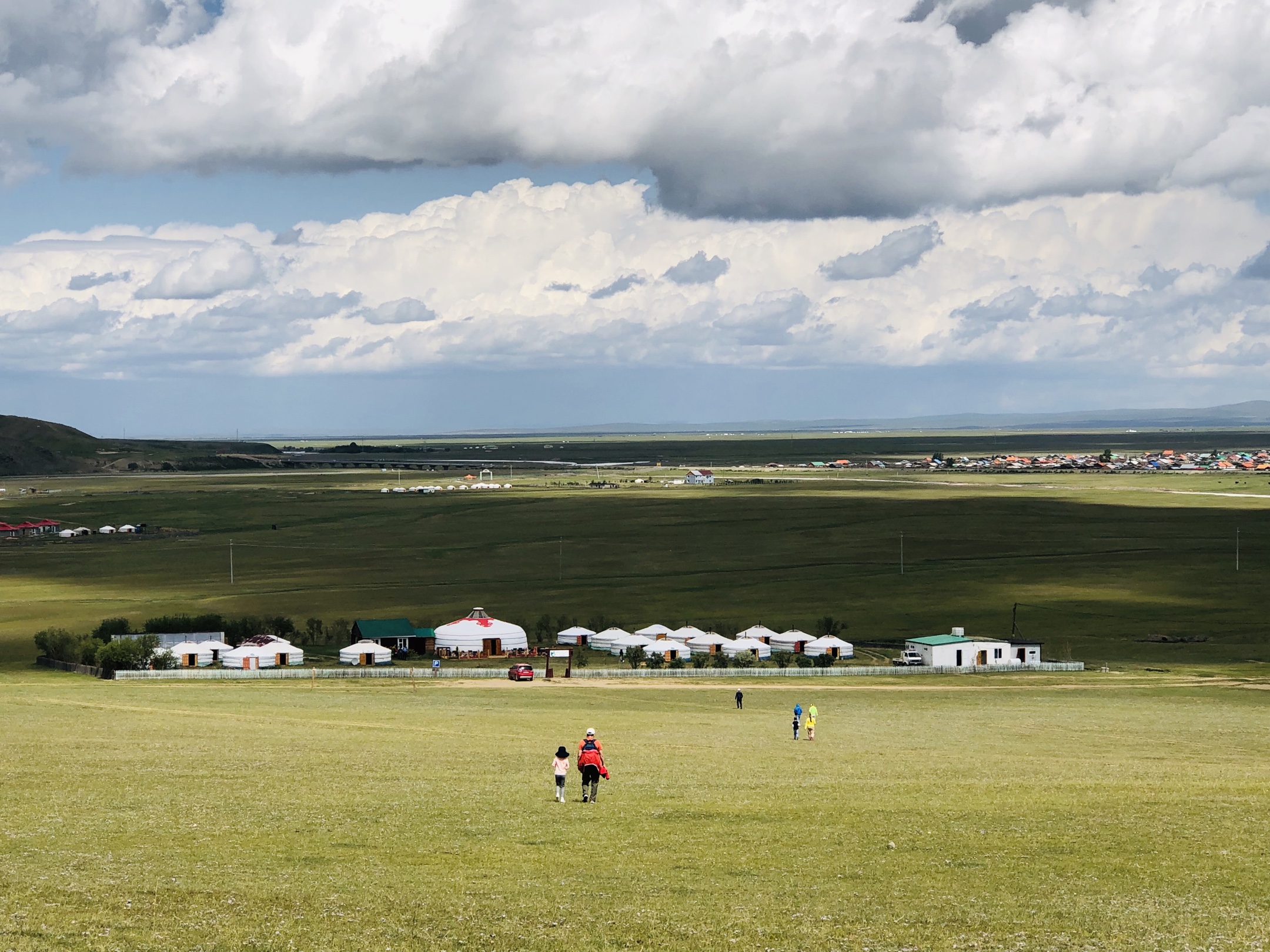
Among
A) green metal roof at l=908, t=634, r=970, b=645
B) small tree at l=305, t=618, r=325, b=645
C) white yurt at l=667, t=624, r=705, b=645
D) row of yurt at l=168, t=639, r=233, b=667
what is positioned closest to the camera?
row of yurt at l=168, t=639, r=233, b=667

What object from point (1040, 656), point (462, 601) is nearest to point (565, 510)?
point (462, 601)

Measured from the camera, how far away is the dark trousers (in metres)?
27.5

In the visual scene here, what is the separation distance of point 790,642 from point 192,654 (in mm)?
36677

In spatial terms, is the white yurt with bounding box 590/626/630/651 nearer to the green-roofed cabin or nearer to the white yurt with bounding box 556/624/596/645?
the white yurt with bounding box 556/624/596/645

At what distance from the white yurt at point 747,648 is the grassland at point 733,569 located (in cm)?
1039

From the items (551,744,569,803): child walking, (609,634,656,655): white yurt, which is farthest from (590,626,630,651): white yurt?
(551,744,569,803): child walking

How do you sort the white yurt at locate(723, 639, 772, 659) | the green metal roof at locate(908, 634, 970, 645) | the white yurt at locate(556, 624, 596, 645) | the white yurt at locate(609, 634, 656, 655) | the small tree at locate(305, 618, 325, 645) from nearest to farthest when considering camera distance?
1. the green metal roof at locate(908, 634, 970, 645)
2. the white yurt at locate(723, 639, 772, 659)
3. the white yurt at locate(609, 634, 656, 655)
4. the small tree at locate(305, 618, 325, 645)
5. the white yurt at locate(556, 624, 596, 645)

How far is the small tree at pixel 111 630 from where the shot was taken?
77.8 meters

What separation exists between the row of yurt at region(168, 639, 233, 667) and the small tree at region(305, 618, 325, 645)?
7.58 m

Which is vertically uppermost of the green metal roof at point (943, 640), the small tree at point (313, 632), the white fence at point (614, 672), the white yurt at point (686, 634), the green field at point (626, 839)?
the green field at point (626, 839)

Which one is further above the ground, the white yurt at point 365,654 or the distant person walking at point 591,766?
the distant person walking at point 591,766

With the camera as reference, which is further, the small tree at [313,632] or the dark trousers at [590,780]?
the small tree at [313,632]

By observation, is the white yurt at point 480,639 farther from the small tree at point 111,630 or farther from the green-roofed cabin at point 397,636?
the small tree at point 111,630

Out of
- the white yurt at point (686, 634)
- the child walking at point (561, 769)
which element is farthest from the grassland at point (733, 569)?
the child walking at point (561, 769)
